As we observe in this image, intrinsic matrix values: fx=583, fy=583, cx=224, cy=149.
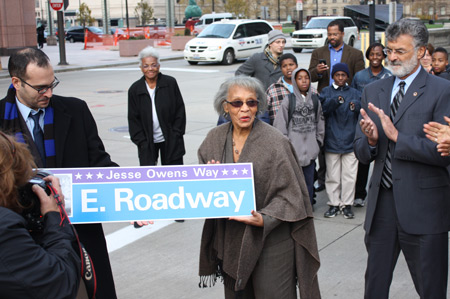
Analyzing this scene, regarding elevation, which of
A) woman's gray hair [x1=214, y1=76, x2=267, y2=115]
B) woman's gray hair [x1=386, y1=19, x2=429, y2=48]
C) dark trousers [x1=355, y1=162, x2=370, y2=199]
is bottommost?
dark trousers [x1=355, y1=162, x2=370, y2=199]

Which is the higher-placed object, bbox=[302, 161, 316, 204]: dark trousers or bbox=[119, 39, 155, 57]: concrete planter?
bbox=[119, 39, 155, 57]: concrete planter

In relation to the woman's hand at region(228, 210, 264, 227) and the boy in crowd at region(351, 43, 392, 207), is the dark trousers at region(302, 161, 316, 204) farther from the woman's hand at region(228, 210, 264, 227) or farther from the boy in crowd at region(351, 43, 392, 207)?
the woman's hand at region(228, 210, 264, 227)

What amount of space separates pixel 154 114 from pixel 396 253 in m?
3.73

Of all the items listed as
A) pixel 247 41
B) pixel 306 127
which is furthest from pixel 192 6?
pixel 306 127

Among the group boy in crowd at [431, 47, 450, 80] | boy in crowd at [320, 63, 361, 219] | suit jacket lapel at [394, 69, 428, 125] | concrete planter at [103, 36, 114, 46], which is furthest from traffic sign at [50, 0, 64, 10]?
suit jacket lapel at [394, 69, 428, 125]

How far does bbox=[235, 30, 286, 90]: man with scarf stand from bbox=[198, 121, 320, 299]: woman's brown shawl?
3.96 m

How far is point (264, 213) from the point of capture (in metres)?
3.32

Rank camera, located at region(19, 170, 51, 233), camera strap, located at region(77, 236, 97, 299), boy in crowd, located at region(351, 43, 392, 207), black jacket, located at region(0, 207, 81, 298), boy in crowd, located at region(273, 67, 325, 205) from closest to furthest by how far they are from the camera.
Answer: black jacket, located at region(0, 207, 81, 298) → camera, located at region(19, 170, 51, 233) → camera strap, located at region(77, 236, 97, 299) → boy in crowd, located at region(273, 67, 325, 205) → boy in crowd, located at region(351, 43, 392, 207)

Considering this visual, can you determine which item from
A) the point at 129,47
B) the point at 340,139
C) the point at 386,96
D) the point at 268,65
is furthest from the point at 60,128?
the point at 129,47

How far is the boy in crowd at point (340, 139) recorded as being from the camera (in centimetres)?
664

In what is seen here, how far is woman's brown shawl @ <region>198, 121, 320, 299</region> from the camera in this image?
11.0 feet

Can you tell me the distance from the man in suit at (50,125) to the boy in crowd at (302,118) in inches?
123

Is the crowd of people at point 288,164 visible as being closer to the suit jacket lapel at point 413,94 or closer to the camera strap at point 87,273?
the suit jacket lapel at point 413,94

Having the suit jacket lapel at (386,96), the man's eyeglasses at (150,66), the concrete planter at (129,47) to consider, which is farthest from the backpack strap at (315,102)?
the concrete planter at (129,47)
